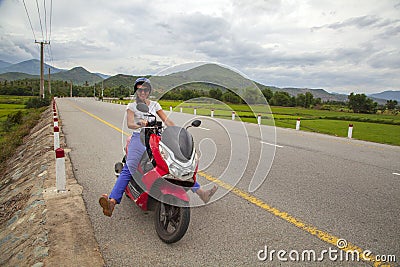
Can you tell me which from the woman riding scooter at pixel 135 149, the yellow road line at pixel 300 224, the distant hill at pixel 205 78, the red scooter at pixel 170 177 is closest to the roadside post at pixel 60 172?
the woman riding scooter at pixel 135 149

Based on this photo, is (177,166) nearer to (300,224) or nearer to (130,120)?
(130,120)

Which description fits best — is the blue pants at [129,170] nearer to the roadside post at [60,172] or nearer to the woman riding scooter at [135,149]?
the woman riding scooter at [135,149]

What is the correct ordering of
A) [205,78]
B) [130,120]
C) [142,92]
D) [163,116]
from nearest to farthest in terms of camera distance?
[205,78] < [142,92] < [130,120] < [163,116]

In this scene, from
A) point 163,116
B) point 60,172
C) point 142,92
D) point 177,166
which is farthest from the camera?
point 60,172

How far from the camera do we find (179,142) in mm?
2744

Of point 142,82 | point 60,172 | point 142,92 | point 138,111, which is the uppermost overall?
point 142,82

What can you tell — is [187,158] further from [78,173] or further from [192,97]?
[78,173]

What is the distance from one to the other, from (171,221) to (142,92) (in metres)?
1.53

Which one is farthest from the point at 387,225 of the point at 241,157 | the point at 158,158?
the point at 158,158

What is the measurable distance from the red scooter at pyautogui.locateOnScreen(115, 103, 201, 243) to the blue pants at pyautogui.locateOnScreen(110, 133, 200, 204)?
118 mm

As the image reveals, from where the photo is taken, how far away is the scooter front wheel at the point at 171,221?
274 centimetres

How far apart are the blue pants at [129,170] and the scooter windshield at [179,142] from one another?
0.49 meters

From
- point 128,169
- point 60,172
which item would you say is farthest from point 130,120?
point 60,172

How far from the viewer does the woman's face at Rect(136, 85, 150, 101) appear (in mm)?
3270
